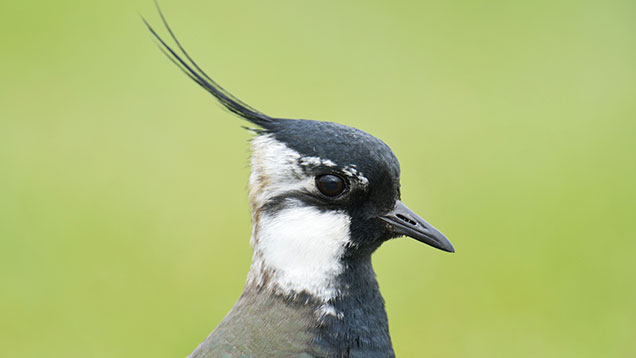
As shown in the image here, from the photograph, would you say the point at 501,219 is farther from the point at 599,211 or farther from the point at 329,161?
the point at 329,161

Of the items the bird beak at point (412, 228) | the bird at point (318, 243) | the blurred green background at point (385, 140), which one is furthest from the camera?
the blurred green background at point (385, 140)

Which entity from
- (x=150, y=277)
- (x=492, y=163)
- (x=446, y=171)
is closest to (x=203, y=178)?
(x=150, y=277)

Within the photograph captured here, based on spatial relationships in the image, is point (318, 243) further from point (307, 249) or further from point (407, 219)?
point (407, 219)

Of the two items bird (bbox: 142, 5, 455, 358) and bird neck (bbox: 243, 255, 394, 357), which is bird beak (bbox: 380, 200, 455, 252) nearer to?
bird (bbox: 142, 5, 455, 358)

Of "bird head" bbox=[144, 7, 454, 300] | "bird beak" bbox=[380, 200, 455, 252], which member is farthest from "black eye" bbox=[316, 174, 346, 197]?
"bird beak" bbox=[380, 200, 455, 252]

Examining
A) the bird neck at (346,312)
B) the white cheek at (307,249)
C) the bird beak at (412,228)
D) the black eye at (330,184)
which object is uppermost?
the black eye at (330,184)

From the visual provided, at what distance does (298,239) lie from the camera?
296 centimetres

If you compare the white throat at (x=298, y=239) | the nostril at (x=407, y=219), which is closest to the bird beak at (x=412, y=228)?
the nostril at (x=407, y=219)

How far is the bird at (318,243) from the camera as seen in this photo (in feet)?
9.62

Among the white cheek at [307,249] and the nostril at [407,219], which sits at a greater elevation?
the nostril at [407,219]

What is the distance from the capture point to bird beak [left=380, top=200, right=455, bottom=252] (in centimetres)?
306

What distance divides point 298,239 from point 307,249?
0.16 feet

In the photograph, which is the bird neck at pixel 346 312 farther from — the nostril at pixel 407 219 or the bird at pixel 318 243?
the nostril at pixel 407 219

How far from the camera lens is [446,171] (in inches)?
256
